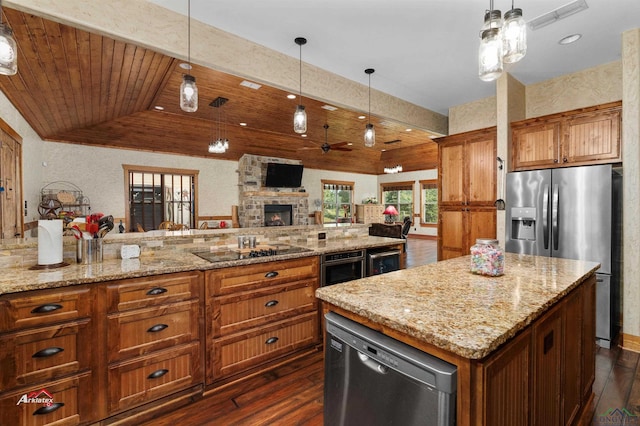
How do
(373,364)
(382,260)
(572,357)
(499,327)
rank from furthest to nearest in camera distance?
(382,260) < (572,357) < (373,364) < (499,327)

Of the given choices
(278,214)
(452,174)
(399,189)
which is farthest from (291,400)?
(399,189)

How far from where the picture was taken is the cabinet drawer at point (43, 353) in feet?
4.81

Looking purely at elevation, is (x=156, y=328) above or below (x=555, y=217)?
below

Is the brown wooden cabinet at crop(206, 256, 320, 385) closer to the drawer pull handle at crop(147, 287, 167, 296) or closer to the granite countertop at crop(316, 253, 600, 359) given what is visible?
the drawer pull handle at crop(147, 287, 167, 296)

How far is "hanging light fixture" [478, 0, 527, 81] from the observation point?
1.31 metres

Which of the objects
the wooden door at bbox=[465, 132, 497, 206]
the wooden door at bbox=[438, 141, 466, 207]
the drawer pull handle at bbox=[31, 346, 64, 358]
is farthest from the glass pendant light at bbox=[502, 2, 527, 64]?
the wooden door at bbox=[438, 141, 466, 207]

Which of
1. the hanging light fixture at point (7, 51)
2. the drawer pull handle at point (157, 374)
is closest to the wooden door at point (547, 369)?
the drawer pull handle at point (157, 374)

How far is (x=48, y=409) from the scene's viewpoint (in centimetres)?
156

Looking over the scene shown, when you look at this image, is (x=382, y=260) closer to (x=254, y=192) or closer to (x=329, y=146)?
(x=329, y=146)

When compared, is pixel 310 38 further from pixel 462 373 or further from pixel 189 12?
pixel 462 373

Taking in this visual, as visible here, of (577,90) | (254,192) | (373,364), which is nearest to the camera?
(373,364)

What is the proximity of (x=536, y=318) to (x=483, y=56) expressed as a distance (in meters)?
1.18

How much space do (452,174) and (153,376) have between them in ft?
14.6

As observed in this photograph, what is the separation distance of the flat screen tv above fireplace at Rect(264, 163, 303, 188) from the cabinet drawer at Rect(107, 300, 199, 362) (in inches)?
266
